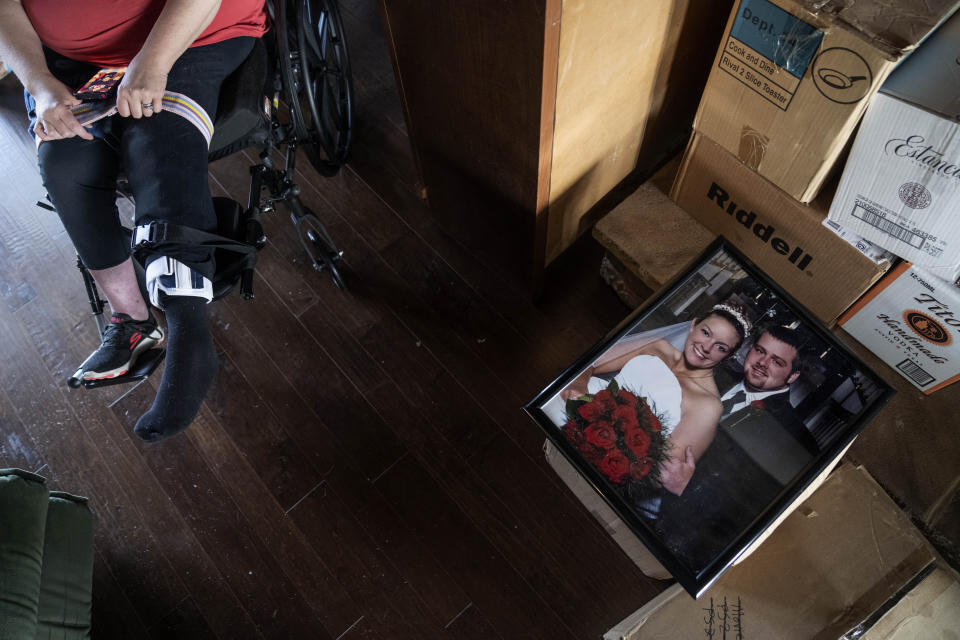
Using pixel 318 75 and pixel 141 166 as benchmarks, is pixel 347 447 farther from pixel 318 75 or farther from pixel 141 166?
pixel 318 75

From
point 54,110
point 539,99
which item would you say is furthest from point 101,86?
point 539,99

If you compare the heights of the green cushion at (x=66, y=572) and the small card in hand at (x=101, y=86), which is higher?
the small card in hand at (x=101, y=86)

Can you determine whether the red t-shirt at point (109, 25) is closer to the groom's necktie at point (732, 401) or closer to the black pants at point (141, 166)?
the black pants at point (141, 166)

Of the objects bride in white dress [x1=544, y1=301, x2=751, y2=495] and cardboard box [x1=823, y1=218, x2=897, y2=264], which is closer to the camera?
bride in white dress [x1=544, y1=301, x2=751, y2=495]

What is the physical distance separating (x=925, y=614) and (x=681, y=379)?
536 mm

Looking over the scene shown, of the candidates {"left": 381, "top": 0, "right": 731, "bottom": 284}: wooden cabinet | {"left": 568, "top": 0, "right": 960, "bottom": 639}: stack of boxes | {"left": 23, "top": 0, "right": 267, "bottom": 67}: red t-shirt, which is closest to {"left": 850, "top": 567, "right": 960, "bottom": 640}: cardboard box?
{"left": 568, "top": 0, "right": 960, "bottom": 639}: stack of boxes

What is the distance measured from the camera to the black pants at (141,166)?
1.13m

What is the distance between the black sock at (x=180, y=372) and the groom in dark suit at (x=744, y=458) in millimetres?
905

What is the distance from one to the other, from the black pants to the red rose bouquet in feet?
2.39

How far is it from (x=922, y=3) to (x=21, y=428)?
2.19 m

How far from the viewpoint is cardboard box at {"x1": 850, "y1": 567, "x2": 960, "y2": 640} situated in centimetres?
99

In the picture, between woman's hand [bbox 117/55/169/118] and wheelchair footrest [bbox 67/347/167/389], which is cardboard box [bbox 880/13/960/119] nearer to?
woman's hand [bbox 117/55/169/118]

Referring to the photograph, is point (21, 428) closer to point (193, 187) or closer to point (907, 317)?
point (193, 187)

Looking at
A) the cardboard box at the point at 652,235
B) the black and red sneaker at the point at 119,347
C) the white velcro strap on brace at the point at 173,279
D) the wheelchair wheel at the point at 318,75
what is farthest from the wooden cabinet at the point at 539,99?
the black and red sneaker at the point at 119,347
